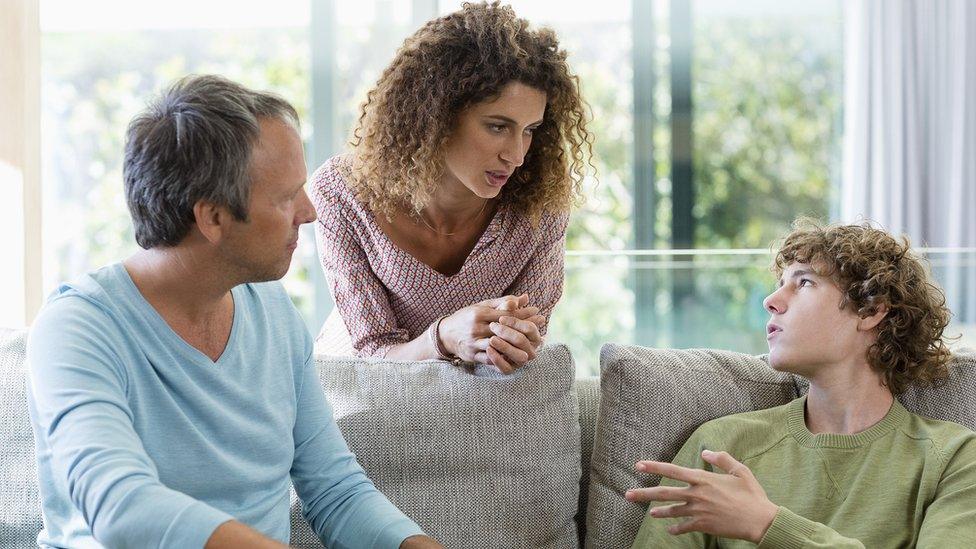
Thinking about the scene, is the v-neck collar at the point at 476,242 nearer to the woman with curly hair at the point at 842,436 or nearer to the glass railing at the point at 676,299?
the woman with curly hair at the point at 842,436

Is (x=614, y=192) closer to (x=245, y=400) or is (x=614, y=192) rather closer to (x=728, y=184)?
(x=728, y=184)

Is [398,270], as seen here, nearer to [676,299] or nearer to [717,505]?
[717,505]

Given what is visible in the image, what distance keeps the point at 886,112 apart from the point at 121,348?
3.93m

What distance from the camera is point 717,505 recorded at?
5.15ft

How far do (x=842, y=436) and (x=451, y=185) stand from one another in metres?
0.89

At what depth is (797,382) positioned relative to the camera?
200 centimetres

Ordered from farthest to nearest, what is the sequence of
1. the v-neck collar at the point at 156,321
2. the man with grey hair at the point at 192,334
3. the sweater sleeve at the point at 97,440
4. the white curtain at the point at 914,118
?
the white curtain at the point at 914,118
the v-neck collar at the point at 156,321
the man with grey hair at the point at 192,334
the sweater sleeve at the point at 97,440

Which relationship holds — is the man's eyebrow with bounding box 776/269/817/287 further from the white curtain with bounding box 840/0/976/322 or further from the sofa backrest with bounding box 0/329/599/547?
the white curtain with bounding box 840/0/976/322

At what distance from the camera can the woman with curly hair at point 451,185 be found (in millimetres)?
2027

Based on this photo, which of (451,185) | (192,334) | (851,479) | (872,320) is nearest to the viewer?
(192,334)

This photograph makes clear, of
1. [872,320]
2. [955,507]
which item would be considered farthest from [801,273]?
[955,507]

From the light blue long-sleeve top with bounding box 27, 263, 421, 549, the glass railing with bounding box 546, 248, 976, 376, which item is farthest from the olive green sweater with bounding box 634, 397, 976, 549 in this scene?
the glass railing with bounding box 546, 248, 976, 376

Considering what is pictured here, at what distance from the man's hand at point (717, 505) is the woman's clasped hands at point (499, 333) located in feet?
1.15

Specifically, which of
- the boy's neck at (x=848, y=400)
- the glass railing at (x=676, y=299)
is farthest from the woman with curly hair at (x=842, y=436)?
the glass railing at (x=676, y=299)
